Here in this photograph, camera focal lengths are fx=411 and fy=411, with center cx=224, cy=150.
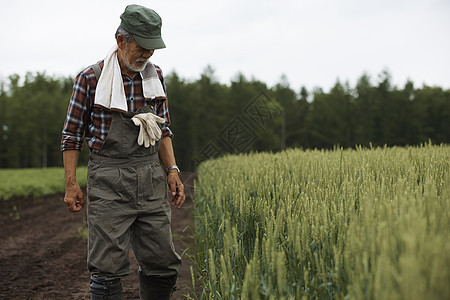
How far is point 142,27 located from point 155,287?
164 centimetres

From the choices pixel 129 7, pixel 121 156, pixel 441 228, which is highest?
pixel 129 7

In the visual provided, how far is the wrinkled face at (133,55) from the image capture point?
8.09ft

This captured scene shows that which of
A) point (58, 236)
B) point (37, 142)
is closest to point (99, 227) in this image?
point (58, 236)

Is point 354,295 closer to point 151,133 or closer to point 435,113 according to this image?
point 151,133

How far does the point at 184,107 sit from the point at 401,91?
843 inches

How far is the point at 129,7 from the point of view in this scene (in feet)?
8.22

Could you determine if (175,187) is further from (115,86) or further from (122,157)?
(115,86)

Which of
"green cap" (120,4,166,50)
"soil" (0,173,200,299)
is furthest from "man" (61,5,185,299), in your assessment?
"soil" (0,173,200,299)

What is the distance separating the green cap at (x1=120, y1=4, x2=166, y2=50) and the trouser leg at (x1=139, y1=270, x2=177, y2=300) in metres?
1.47

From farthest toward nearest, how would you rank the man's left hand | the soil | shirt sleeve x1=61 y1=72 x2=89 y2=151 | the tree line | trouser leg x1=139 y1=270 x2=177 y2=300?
the tree line, the soil, the man's left hand, trouser leg x1=139 y1=270 x2=177 y2=300, shirt sleeve x1=61 y1=72 x2=89 y2=151

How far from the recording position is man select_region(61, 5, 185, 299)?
239cm

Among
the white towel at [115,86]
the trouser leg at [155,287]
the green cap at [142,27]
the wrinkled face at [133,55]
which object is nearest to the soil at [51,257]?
the trouser leg at [155,287]

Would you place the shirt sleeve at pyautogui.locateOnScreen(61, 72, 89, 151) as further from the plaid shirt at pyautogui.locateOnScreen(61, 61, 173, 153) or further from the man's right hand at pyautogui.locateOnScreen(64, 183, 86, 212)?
the man's right hand at pyautogui.locateOnScreen(64, 183, 86, 212)

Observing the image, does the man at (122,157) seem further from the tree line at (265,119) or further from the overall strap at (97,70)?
the tree line at (265,119)
